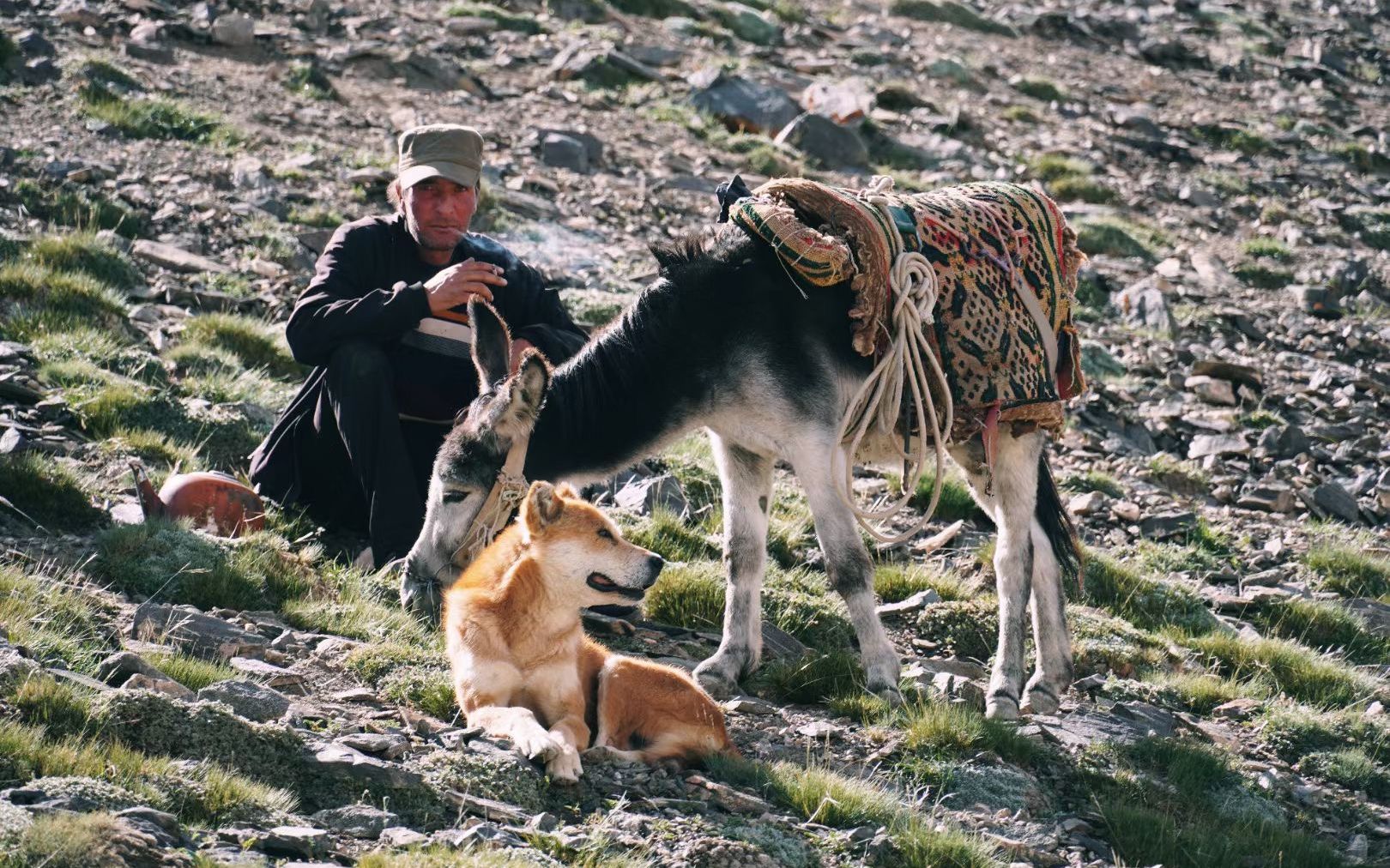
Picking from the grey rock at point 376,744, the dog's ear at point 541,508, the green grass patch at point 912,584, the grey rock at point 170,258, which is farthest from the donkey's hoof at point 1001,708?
the grey rock at point 170,258

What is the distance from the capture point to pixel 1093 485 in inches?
421

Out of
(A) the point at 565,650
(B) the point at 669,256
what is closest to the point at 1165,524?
(B) the point at 669,256

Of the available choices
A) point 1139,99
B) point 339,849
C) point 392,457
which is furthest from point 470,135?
point 1139,99

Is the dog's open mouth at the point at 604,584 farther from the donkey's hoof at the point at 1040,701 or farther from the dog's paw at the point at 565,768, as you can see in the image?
the donkey's hoof at the point at 1040,701

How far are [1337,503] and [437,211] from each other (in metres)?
7.10

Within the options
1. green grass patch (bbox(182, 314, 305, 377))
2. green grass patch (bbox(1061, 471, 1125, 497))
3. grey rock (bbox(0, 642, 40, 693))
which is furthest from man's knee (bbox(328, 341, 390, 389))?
green grass patch (bbox(1061, 471, 1125, 497))

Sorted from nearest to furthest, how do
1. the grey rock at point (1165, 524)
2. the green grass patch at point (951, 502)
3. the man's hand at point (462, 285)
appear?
the man's hand at point (462, 285)
the green grass patch at point (951, 502)
the grey rock at point (1165, 524)

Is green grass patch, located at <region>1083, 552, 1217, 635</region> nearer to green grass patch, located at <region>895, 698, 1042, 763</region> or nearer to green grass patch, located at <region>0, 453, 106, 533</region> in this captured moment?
green grass patch, located at <region>895, 698, 1042, 763</region>

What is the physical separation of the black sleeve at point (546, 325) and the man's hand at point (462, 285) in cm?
62

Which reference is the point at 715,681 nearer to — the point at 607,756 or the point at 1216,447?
the point at 607,756

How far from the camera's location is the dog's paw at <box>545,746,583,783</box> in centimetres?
507

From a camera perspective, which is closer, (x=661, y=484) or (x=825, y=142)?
(x=661, y=484)

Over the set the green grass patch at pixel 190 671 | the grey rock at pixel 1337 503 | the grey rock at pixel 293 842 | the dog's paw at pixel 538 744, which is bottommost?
the grey rock at pixel 1337 503

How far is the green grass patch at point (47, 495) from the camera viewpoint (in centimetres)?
714
